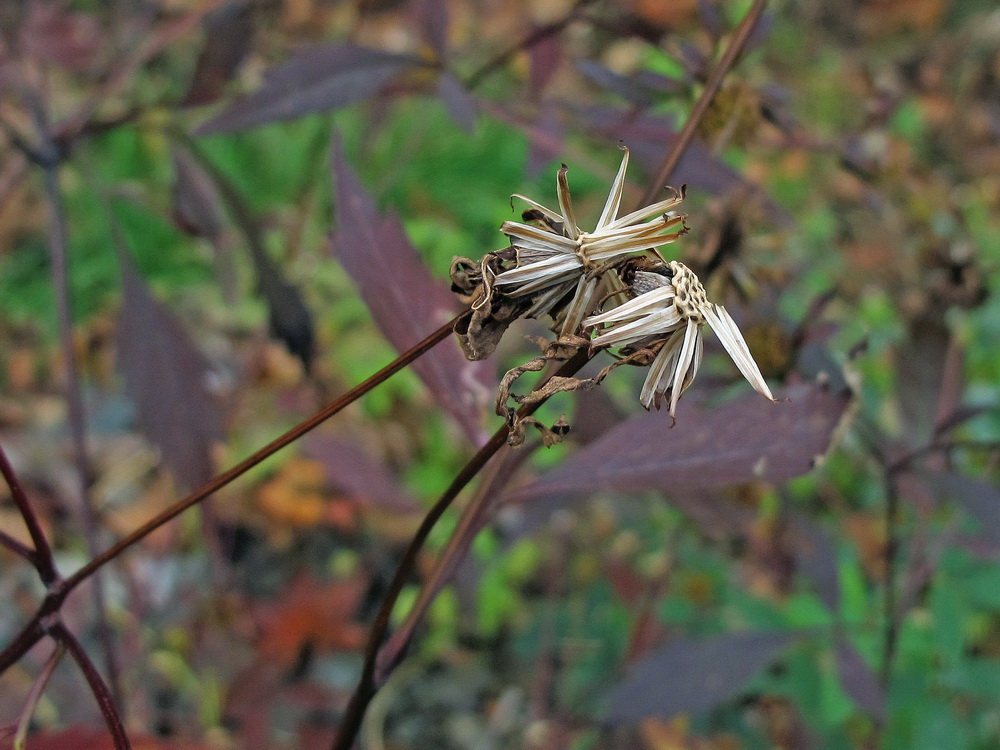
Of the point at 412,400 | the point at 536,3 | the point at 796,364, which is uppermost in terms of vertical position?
the point at 536,3

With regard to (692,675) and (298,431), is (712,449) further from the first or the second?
(692,675)

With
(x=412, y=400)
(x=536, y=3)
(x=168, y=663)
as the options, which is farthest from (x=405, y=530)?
(x=536, y=3)

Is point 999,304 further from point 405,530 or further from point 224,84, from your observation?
point 224,84

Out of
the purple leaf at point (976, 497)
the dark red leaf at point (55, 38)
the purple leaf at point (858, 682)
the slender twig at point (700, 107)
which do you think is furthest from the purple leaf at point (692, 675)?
the dark red leaf at point (55, 38)

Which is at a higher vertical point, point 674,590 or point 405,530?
point 405,530

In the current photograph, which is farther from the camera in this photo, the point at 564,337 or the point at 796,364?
the point at 796,364

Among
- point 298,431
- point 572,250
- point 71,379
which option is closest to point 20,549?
point 298,431
